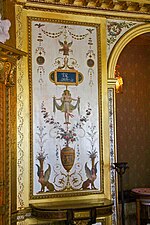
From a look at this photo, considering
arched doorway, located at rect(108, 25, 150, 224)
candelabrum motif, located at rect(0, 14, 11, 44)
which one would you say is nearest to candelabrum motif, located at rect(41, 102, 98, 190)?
candelabrum motif, located at rect(0, 14, 11, 44)

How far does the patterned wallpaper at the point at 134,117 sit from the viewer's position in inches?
267

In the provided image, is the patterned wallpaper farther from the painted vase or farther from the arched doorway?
the painted vase

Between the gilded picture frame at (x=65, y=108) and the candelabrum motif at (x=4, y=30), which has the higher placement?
the candelabrum motif at (x=4, y=30)

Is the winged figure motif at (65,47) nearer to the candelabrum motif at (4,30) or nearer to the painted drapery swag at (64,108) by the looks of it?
the painted drapery swag at (64,108)

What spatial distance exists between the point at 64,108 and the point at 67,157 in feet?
1.94

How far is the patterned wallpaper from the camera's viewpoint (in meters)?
6.79

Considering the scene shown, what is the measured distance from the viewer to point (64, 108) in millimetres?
4891

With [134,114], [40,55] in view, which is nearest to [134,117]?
[134,114]

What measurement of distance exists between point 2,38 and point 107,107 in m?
1.57

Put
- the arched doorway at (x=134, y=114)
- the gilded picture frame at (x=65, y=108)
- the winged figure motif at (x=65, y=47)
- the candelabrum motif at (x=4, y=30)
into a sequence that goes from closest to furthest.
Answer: the candelabrum motif at (x=4, y=30) < the gilded picture frame at (x=65, y=108) < the winged figure motif at (x=65, y=47) < the arched doorway at (x=134, y=114)

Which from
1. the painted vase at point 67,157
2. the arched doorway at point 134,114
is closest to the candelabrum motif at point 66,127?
the painted vase at point 67,157

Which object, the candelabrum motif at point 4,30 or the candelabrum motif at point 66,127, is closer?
the candelabrum motif at point 4,30

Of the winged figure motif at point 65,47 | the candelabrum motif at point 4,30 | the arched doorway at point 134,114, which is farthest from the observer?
the arched doorway at point 134,114

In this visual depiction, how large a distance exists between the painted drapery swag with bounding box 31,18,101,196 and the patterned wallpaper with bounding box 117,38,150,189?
184 cm
